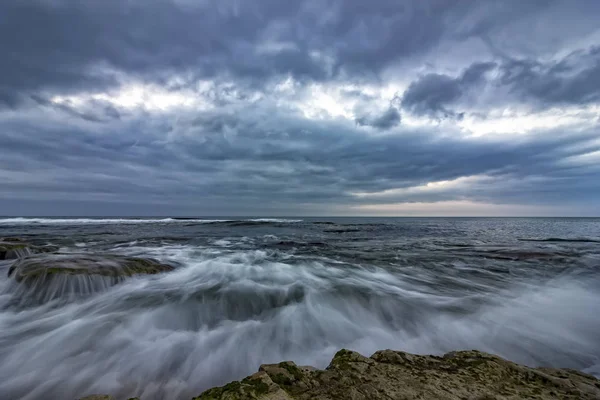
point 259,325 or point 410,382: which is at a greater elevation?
point 410,382

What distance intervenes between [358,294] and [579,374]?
4.31 m

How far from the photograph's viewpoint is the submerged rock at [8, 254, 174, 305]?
6191 millimetres

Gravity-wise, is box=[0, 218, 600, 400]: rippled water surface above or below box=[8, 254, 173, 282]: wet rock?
below

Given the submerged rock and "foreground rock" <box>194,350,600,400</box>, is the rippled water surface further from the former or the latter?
"foreground rock" <box>194,350,600,400</box>

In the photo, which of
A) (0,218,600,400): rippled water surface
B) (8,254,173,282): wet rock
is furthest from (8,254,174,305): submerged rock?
(0,218,600,400): rippled water surface

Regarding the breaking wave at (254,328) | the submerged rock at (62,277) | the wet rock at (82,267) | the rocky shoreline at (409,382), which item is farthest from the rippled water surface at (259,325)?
the rocky shoreline at (409,382)

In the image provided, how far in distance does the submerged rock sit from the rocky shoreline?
223 inches

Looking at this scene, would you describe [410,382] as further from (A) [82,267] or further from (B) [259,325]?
(A) [82,267]

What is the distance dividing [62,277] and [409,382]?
7885 millimetres

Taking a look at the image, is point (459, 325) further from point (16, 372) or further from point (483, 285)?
point (16, 372)

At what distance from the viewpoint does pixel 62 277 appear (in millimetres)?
6559

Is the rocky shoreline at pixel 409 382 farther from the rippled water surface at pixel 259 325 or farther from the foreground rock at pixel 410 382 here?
the rippled water surface at pixel 259 325


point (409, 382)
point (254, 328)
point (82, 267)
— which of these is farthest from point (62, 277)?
point (409, 382)

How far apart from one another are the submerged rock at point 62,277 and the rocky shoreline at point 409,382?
5666mm
